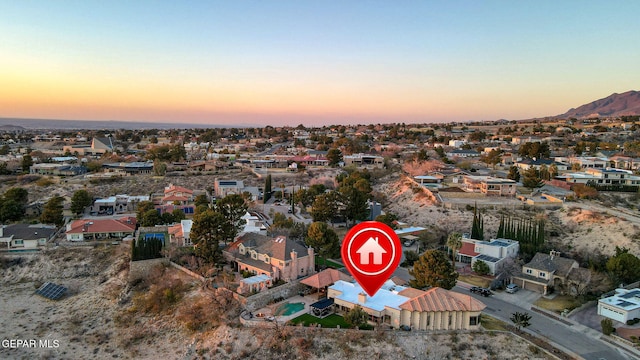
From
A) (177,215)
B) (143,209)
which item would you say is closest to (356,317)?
(177,215)

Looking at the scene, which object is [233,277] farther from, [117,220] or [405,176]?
[405,176]

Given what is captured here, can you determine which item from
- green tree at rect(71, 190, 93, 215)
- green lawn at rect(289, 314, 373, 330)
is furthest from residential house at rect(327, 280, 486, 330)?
green tree at rect(71, 190, 93, 215)

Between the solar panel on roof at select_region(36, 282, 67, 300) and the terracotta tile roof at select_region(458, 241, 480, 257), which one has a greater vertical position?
the terracotta tile roof at select_region(458, 241, 480, 257)

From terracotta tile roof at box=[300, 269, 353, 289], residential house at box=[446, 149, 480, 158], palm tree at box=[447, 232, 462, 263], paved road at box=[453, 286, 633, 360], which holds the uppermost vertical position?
residential house at box=[446, 149, 480, 158]

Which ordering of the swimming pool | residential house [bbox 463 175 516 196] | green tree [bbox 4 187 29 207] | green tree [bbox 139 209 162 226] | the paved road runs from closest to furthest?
the paved road → the swimming pool → green tree [bbox 139 209 162 226] → green tree [bbox 4 187 29 207] → residential house [bbox 463 175 516 196]

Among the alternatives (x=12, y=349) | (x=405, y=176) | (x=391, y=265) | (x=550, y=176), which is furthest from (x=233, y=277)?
(x=550, y=176)

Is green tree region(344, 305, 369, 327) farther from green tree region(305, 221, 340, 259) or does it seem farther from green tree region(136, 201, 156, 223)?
green tree region(136, 201, 156, 223)

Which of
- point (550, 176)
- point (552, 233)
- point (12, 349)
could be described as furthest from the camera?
point (550, 176)
